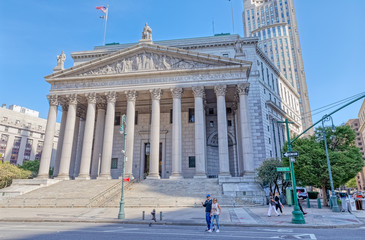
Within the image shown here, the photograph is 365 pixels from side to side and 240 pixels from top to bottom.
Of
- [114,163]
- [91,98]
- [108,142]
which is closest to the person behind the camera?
[108,142]

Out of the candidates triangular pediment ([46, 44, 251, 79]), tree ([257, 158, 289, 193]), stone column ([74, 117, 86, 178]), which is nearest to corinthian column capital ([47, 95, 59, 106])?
triangular pediment ([46, 44, 251, 79])

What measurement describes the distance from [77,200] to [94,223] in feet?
34.4

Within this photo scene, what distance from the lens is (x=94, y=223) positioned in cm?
1532

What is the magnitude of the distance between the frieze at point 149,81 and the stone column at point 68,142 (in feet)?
6.53

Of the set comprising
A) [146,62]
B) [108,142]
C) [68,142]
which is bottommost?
[108,142]

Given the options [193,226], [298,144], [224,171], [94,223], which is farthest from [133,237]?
[298,144]

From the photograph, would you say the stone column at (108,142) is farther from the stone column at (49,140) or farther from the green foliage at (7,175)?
the green foliage at (7,175)

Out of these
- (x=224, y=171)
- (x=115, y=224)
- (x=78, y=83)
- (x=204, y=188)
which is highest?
(x=78, y=83)

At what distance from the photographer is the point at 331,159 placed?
26.1m

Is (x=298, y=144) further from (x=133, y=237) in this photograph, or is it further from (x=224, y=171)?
(x=133, y=237)

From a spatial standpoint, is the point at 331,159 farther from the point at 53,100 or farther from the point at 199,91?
the point at 53,100

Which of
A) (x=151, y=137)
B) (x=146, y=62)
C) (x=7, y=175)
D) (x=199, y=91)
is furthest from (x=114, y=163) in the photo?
(x=199, y=91)

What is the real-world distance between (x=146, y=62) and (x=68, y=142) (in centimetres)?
1508

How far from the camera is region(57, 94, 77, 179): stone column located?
3228 centimetres
